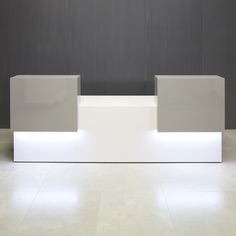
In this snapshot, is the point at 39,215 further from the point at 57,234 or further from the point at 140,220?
the point at 140,220

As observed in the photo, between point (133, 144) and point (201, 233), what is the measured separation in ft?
8.43

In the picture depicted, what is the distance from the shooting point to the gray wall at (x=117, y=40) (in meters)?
8.57

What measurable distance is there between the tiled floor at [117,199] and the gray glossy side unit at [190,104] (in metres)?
0.46

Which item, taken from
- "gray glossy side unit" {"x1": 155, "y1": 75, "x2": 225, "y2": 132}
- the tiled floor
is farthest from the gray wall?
the tiled floor

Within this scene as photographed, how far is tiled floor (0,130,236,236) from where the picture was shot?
168 inches

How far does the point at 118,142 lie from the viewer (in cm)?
661

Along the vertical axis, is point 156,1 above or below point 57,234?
above

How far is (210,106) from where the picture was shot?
6.47 metres

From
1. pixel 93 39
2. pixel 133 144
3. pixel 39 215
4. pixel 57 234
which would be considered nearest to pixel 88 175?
pixel 133 144

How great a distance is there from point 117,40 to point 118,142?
8.23 feet

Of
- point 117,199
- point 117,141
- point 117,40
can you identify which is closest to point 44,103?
point 117,141

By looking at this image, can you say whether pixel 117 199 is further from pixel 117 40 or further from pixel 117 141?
pixel 117 40

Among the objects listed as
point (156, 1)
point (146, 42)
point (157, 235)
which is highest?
point (156, 1)

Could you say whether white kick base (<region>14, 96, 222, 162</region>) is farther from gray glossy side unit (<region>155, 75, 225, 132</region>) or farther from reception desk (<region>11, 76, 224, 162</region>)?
gray glossy side unit (<region>155, 75, 225, 132</region>)
